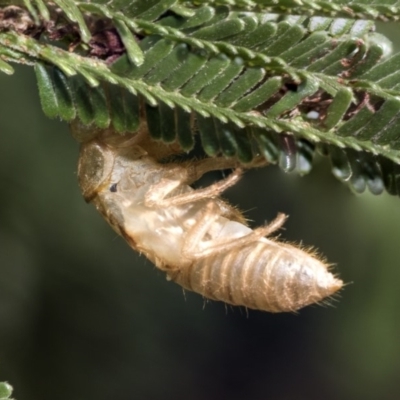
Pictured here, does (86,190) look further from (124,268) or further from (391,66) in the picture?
(124,268)

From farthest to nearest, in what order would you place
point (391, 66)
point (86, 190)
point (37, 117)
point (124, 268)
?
1. point (124, 268)
2. point (37, 117)
3. point (86, 190)
4. point (391, 66)

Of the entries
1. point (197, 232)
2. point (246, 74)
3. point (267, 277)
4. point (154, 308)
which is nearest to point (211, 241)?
point (197, 232)

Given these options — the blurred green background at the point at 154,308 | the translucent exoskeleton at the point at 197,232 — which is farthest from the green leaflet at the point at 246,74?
the blurred green background at the point at 154,308

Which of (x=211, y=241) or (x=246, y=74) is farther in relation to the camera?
(x=211, y=241)

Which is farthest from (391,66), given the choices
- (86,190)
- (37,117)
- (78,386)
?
(78,386)

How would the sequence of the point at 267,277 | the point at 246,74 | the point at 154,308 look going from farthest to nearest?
the point at 154,308, the point at 267,277, the point at 246,74

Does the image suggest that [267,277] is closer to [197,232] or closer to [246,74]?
[197,232]

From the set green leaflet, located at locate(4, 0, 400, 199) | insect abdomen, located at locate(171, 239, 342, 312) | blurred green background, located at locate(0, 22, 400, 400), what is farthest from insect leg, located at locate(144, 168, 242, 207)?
blurred green background, located at locate(0, 22, 400, 400)

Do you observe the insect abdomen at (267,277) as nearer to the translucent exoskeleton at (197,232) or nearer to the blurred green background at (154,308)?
the translucent exoskeleton at (197,232)
